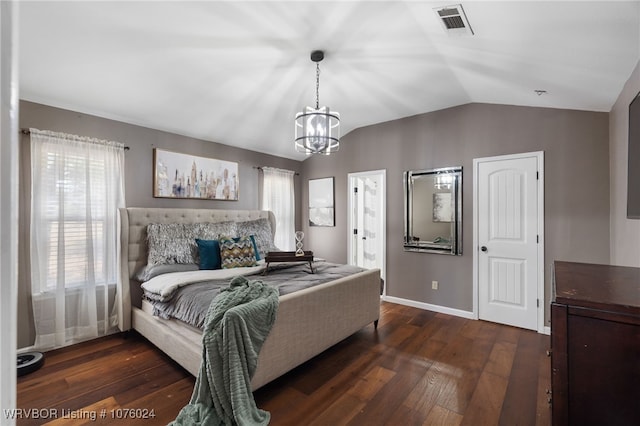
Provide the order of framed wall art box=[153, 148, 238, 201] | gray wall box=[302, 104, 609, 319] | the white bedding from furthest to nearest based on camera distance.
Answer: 1. framed wall art box=[153, 148, 238, 201]
2. gray wall box=[302, 104, 609, 319]
3. the white bedding

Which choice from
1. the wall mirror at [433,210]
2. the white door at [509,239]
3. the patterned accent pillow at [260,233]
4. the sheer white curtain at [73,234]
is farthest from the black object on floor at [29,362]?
the white door at [509,239]

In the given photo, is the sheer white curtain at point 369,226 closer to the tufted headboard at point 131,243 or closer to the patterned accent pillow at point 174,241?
the patterned accent pillow at point 174,241

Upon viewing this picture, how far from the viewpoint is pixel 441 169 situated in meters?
3.94

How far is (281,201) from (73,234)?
9.34 ft

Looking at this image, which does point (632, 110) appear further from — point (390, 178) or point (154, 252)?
point (154, 252)

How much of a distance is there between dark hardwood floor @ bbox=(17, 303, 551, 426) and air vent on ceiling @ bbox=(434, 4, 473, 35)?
8.58 feet

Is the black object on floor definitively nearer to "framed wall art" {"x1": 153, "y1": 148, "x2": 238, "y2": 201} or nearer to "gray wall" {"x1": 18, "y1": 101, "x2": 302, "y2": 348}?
"gray wall" {"x1": 18, "y1": 101, "x2": 302, "y2": 348}

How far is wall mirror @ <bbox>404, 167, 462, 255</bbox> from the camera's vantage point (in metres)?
3.84

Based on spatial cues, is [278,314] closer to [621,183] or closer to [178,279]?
[178,279]

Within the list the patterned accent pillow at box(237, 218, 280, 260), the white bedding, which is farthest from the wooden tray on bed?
the patterned accent pillow at box(237, 218, 280, 260)

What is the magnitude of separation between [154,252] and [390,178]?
3.19 metres

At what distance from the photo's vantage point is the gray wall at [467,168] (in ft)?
9.88

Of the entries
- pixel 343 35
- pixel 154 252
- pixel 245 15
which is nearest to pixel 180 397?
pixel 154 252

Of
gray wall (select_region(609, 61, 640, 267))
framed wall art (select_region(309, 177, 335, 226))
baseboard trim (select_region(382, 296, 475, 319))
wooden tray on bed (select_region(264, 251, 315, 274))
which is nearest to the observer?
gray wall (select_region(609, 61, 640, 267))
